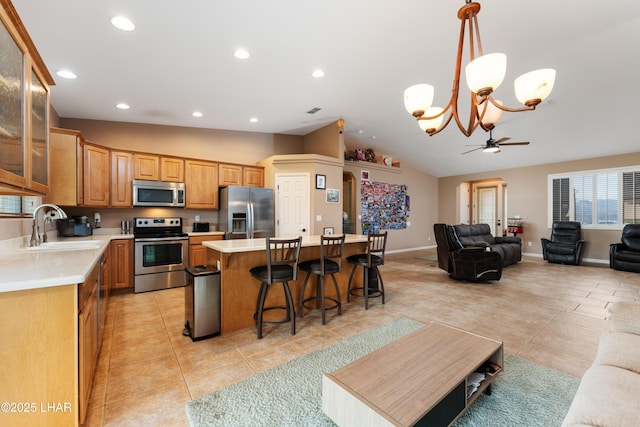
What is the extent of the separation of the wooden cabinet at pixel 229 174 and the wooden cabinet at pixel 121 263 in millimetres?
1860

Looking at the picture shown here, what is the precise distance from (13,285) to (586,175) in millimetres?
10294

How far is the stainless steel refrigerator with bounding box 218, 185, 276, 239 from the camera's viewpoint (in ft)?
16.4

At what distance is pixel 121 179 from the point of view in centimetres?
440

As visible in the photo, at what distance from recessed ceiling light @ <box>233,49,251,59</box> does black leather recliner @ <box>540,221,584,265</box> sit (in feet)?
26.5

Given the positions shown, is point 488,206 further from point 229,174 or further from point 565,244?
point 229,174

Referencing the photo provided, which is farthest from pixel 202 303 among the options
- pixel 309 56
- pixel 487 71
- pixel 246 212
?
pixel 487 71

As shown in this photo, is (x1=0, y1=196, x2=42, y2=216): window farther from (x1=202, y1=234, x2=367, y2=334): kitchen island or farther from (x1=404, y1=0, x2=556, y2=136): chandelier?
(x1=404, y1=0, x2=556, y2=136): chandelier

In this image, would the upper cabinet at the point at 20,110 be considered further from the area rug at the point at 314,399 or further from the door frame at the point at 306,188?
the door frame at the point at 306,188

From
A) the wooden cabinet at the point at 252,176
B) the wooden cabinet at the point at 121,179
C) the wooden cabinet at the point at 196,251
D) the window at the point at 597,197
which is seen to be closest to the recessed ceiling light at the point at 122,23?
the wooden cabinet at the point at 121,179

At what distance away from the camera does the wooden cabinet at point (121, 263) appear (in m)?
4.08

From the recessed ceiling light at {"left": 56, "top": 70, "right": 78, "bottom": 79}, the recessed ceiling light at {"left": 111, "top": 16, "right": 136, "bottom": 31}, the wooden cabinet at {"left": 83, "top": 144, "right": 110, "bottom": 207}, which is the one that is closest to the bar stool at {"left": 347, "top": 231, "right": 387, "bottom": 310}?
the recessed ceiling light at {"left": 111, "top": 16, "right": 136, "bottom": 31}

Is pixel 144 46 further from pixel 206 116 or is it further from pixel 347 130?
pixel 347 130

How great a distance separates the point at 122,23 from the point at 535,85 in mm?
3423

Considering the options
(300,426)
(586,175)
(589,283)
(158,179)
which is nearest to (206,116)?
(158,179)
